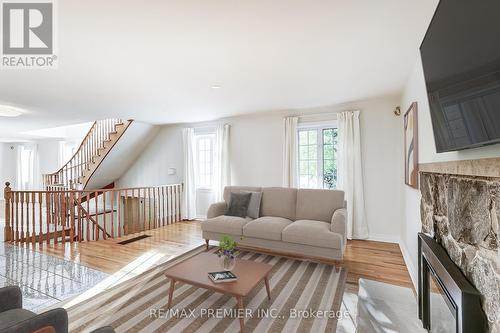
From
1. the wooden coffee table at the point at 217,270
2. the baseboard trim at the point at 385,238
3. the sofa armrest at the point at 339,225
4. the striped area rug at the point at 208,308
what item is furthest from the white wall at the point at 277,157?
the wooden coffee table at the point at 217,270

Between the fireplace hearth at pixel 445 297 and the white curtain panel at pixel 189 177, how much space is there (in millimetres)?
4803

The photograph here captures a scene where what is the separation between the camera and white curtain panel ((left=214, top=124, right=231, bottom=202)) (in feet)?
17.9

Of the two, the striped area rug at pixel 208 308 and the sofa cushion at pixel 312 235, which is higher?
the sofa cushion at pixel 312 235

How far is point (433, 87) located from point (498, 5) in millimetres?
707

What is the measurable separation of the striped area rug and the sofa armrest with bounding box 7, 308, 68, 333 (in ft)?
2.73

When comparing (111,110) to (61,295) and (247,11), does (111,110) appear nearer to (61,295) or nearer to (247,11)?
(61,295)

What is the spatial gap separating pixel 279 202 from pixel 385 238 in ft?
6.41

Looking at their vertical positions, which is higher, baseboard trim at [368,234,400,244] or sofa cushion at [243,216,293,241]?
sofa cushion at [243,216,293,241]

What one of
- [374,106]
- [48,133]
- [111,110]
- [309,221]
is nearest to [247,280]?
[309,221]

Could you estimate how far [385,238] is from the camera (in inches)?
162

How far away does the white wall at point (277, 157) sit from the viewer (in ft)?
13.4

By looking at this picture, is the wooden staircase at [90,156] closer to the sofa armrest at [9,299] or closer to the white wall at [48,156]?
the white wall at [48,156]

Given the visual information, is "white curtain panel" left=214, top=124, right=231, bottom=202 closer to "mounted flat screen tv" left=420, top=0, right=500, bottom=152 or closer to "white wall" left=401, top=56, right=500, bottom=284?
"white wall" left=401, top=56, right=500, bottom=284

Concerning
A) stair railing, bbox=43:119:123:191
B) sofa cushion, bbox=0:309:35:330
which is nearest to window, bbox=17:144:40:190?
stair railing, bbox=43:119:123:191
